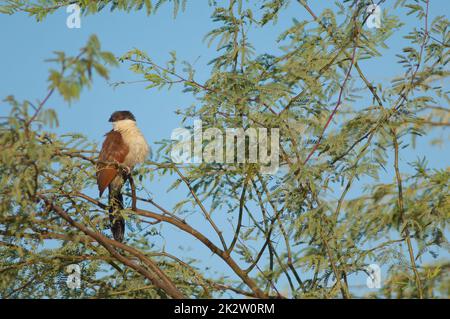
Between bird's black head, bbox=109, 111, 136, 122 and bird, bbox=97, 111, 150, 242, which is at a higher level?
bird's black head, bbox=109, 111, 136, 122

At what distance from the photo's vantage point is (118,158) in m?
6.64

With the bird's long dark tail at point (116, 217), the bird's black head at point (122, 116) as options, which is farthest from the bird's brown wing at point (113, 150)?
the bird's long dark tail at point (116, 217)

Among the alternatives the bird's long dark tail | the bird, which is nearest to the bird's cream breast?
the bird

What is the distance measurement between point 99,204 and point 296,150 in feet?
5.06

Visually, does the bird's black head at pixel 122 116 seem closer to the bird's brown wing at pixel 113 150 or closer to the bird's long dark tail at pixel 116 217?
the bird's brown wing at pixel 113 150

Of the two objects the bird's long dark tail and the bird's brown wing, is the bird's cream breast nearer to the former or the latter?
the bird's brown wing

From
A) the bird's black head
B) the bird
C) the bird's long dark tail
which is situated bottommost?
the bird's long dark tail

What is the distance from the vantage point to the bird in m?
5.47

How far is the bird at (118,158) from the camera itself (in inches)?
215

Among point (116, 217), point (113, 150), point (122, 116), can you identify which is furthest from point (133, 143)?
point (116, 217)

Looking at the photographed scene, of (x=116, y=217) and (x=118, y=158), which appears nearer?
(x=116, y=217)

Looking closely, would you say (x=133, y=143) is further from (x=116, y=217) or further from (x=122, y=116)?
(x=116, y=217)

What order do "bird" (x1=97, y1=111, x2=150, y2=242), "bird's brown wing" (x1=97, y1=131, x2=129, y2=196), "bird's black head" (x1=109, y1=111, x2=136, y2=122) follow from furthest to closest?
1. "bird's black head" (x1=109, y1=111, x2=136, y2=122)
2. "bird's brown wing" (x1=97, y1=131, x2=129, y2=196)
3. "bird" (x1=97, y1=111, x2=150, y2=242)
